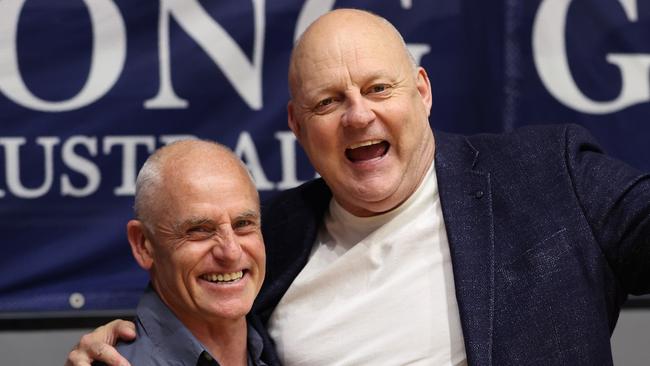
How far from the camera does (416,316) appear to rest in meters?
2.47

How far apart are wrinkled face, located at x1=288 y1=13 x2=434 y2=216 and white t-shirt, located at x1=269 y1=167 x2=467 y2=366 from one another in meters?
0.06

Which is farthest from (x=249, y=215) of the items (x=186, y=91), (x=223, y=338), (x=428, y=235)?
(x=186, y=91)

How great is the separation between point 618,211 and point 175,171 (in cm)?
84

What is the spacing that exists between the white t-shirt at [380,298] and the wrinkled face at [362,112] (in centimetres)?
6

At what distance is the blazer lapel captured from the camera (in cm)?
237

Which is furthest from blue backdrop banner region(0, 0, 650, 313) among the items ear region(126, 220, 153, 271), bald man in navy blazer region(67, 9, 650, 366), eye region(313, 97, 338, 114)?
ear region(126, 220, 153, 271)

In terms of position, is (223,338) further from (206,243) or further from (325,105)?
(325,105)

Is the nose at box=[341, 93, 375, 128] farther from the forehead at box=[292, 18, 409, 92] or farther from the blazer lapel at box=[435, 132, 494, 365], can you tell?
the blazer lapel at box=[435, 132, 494, 365]

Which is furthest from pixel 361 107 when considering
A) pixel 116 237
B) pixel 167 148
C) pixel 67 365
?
pixel 116 237

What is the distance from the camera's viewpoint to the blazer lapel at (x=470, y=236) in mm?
2365

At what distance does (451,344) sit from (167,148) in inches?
26.3

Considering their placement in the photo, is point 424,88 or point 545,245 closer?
point 545,245

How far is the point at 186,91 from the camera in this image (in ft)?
10.8

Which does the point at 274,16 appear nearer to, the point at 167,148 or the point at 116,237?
the point at 116,237
